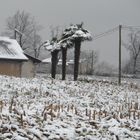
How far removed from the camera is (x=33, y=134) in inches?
397

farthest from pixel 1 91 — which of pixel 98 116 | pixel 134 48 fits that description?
pixel 134 48

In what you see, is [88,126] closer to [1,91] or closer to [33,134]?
[33,134]

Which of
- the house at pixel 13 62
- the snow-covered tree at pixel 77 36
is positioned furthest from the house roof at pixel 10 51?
the snow-covered tree at pixel 77 36

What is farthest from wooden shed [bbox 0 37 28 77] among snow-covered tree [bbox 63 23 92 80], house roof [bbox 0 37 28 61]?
snow-covered tree [bbox 63 23 92 80]

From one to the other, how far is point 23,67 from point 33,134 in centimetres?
3946

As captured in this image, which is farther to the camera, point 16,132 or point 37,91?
point 37,91

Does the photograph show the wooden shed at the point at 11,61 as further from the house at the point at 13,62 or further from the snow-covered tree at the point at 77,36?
the snow-covered tree at the point at 77,36

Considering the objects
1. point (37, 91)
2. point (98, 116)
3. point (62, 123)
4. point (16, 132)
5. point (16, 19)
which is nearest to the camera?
point (16, 132)

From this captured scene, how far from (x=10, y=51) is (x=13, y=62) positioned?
180 centimetres

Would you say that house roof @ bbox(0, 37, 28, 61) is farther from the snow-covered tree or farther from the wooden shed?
the snow-covered tree

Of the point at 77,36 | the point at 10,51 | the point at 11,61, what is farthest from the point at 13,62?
the point at 77,36

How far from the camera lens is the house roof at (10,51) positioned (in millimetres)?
46531

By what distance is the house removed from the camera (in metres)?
46.4

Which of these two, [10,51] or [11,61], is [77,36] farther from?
[10,51]
